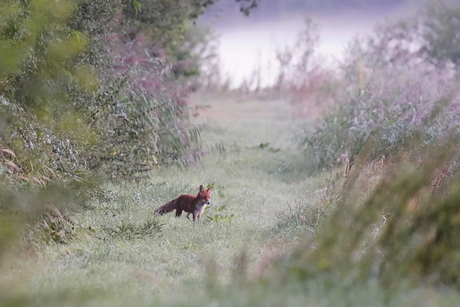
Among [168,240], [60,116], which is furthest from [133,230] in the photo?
[60,116]

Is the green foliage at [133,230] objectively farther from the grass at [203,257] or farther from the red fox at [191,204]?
the red fox at [191,204]

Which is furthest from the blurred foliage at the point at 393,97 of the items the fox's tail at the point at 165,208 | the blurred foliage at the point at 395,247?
the fox's tail at the point at 165,208

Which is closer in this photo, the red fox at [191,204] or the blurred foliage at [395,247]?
the blurred foliage at [395,247]

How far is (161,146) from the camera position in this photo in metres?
8.67

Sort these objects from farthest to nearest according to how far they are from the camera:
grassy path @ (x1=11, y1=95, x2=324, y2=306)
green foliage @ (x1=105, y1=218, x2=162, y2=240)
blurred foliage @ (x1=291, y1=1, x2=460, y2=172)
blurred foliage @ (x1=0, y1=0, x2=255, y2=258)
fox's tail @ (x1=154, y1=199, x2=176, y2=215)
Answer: blurred foliage @ (x1=291, y1=1, x2=460, y2=172) < fox's tail @ (x1=154, y1=199, x2=176, y2=215) < green foliage @ (x1=105, y1=218, x2=162, y2=240) < blurred foliage @ (x1=0, y1=0, x2=255, y2=258) < grassy path @ (x1=11, y1=95, x2=324, y2=306)

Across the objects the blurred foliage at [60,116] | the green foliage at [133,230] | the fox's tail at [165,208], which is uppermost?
the blurred foliage at [60,116]

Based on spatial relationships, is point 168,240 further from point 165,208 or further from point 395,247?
point 395,247

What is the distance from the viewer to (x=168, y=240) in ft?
16.2

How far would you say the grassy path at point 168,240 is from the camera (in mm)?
3428

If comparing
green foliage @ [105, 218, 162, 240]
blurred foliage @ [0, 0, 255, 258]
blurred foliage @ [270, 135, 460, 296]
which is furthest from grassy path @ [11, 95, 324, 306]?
blurred foliage @ [270, 135, 460, 296]

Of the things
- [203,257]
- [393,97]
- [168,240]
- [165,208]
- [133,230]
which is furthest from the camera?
[393,97]

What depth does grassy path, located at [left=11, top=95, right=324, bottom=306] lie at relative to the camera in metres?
3.43

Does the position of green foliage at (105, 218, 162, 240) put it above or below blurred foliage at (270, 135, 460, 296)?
below

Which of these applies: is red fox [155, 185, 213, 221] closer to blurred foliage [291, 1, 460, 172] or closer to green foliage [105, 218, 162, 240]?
green foliage [105, 218, 162, 240]
